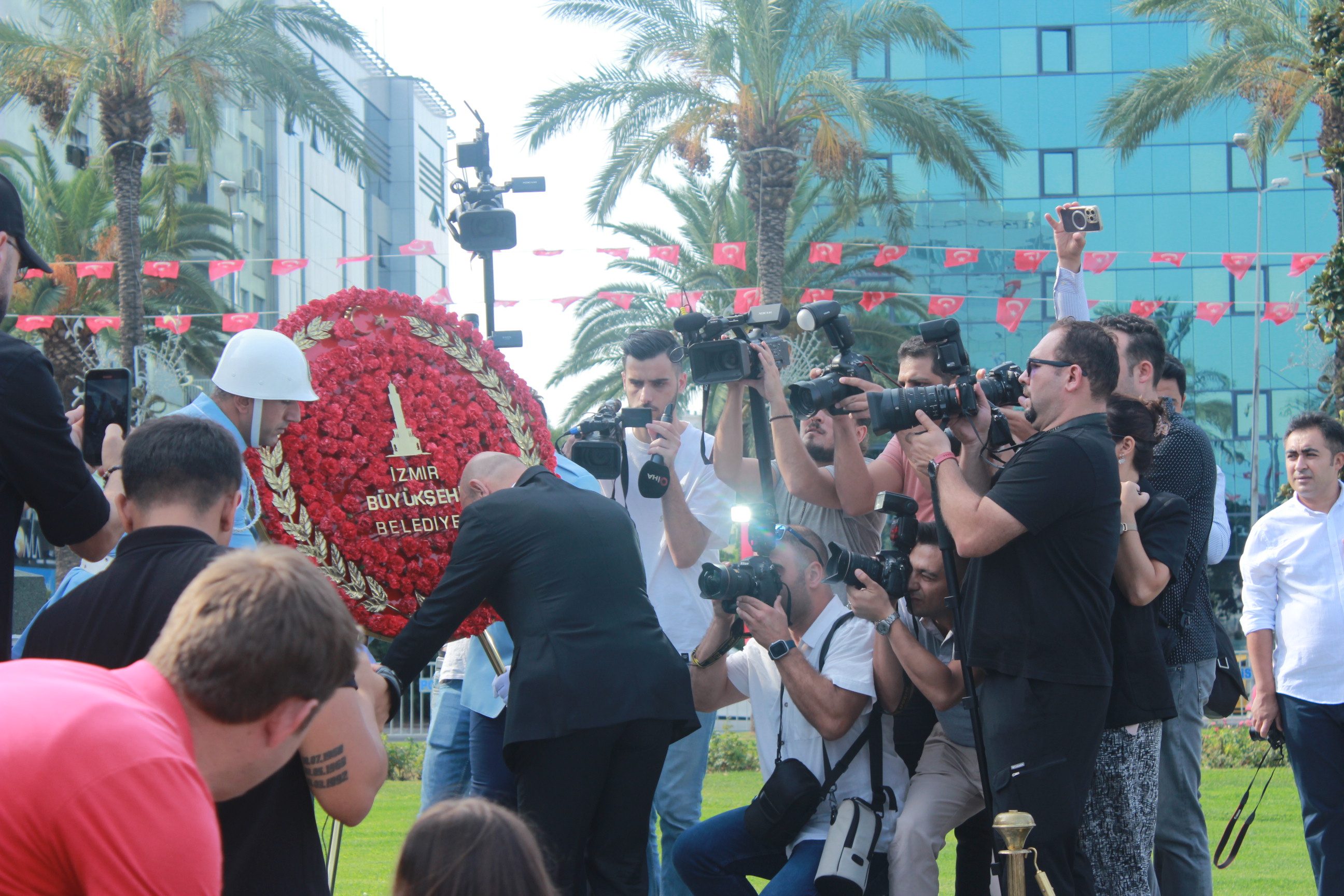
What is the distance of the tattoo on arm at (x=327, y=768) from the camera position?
253cm

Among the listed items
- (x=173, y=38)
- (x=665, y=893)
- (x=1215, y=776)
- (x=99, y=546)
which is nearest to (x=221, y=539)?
(x=99, y=546)

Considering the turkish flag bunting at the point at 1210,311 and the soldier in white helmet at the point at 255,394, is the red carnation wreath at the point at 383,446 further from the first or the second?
the turkish flag bunting at the point at 1210,311

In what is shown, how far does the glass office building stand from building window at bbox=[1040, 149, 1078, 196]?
4 cm

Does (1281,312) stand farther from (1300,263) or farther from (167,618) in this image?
(167,618)

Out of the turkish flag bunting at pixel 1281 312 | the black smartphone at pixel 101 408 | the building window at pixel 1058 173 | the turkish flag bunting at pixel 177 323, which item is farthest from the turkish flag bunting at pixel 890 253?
the building window at pixel 1058 173

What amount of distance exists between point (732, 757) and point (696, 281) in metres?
9.40

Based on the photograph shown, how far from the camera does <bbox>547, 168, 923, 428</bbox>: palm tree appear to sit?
20.6 meters

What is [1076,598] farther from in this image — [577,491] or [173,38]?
[173,38]

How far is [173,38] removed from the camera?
18.1 metres

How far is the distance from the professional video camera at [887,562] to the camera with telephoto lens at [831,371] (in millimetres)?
431

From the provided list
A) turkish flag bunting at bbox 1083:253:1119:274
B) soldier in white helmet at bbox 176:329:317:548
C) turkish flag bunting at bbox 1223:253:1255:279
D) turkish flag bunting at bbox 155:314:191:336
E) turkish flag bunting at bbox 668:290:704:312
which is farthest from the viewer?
turkish flag bunting at bbox 668:290:704:312

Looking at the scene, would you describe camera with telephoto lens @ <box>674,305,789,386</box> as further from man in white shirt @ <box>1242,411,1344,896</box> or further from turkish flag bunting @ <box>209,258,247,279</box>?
turkish flag bunting @ <box>209,258,247,279</box>

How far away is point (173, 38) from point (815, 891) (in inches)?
691

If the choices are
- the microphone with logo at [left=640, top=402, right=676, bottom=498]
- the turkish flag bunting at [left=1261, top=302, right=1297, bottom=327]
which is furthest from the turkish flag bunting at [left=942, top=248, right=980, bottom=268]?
the microphone with logo at [left=640, top=402, right=676, bottom=498]
